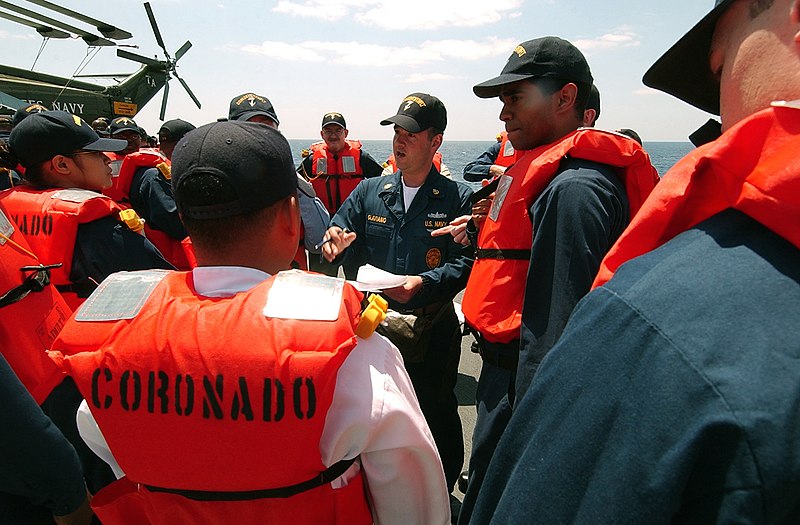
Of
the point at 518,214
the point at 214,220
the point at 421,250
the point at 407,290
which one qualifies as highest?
the point at 214,220

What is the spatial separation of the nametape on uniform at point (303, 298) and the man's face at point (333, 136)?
5625 millimetres

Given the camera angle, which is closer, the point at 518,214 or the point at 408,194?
the point at 518,214

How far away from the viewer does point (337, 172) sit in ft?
21.8

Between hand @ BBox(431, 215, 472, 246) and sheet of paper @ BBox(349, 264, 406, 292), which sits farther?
hand @ BBox(431, 215, 472, 246)

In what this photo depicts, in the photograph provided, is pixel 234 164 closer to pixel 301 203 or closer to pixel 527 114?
pixel 527 114

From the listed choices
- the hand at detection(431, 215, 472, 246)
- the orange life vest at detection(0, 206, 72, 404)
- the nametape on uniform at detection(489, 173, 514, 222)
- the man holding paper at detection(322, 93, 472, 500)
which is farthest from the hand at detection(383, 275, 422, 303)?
the orange life vest at detection(0, 206, 72, 404)

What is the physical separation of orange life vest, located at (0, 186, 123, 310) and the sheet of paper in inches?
60.3

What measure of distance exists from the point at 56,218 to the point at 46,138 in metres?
0.50

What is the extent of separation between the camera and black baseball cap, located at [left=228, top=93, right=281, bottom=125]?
384cm

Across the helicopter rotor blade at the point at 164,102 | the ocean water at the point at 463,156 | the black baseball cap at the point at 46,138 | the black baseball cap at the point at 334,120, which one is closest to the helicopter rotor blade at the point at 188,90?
the helicopter rotor blade at the point at 164,102

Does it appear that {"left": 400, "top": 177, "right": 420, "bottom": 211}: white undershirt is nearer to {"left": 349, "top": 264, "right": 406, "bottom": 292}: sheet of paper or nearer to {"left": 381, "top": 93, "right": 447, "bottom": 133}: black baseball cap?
{"left": 381, "top": 93, "right": 447, "bottom": 133}: black baseball cap

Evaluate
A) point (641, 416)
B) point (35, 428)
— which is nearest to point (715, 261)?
point (641, 416)

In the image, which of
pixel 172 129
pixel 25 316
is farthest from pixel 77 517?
pixel 172 129

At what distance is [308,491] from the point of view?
1095 millimetres
